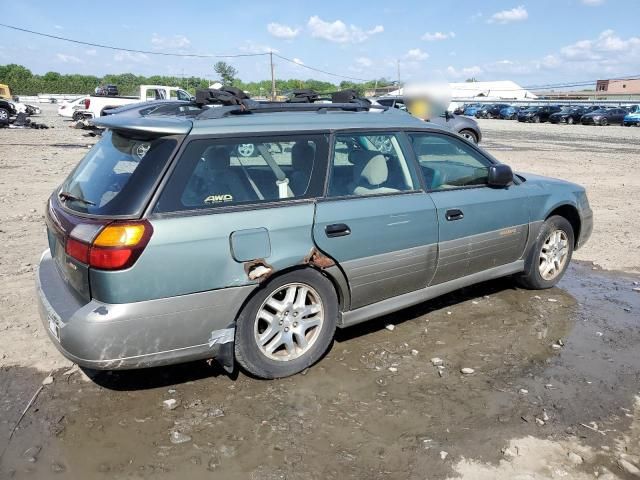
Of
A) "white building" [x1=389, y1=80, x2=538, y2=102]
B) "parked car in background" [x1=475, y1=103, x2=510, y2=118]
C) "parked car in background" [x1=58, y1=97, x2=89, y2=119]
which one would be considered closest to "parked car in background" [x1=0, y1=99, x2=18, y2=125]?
"parked car in background" [x1=58, y1=97, x2=89, y2=119]

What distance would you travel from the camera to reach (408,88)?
8.42m

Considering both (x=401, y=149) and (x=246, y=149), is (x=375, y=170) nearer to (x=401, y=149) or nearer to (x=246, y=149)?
(x=401, y=149)

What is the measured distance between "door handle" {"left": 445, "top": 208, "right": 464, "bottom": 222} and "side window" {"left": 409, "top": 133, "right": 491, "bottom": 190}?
20 centimetres

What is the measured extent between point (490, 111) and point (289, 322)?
5691cm

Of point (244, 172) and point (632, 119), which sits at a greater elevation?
point (244, 172)

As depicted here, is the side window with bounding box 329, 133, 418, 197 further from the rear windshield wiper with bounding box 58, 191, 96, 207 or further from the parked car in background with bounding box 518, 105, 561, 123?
the parked car in background with bounding box 518, 105, 561, 123

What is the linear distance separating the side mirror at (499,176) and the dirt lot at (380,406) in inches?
44.7

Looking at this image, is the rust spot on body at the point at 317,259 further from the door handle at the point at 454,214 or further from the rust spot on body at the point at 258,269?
the door handle at the point at 454,214

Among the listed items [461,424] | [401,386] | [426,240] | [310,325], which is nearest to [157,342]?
[310,325]

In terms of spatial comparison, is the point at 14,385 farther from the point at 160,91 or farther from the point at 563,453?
the point at 160,91

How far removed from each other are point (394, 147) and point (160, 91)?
22.4 m

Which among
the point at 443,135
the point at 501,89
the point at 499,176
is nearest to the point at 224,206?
the point at 443,135

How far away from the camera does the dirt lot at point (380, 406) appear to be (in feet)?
9.08

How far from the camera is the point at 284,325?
348 cm
